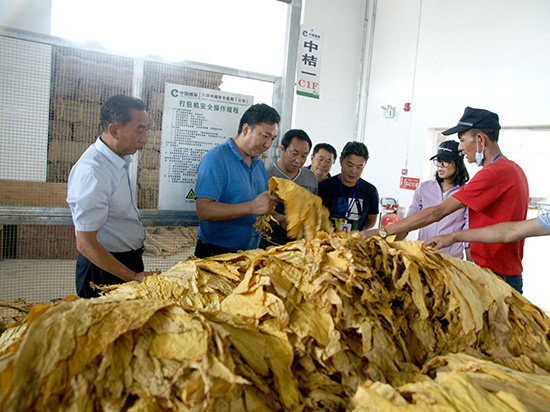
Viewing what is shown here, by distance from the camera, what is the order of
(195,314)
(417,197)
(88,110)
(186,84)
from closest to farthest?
(195,314) < (88,110) < (186,84) < (417,197)

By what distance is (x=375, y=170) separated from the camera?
769cm

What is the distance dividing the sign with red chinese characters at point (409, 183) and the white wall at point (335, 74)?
1509mm

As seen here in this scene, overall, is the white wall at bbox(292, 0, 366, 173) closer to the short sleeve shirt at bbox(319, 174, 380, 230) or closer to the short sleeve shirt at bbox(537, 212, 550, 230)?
the short sleeve shirt at bbox(319, 174, 380, 230)

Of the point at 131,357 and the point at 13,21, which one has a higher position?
the point at 13,21

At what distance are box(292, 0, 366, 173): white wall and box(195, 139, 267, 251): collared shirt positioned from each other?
5.17 m

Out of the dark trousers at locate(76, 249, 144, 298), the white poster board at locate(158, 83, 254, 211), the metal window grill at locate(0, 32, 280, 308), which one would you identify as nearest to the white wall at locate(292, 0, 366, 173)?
the white poster board at locate(158, 83, 254, 211)

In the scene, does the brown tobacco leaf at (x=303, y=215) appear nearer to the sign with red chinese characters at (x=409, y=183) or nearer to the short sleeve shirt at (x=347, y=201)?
the short sleeve shirt at (x=347, y=201)

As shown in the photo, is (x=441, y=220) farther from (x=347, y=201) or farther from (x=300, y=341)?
(x=300, y=341)

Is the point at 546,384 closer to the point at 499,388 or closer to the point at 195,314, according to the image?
the point at 499,388

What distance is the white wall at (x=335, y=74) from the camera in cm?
741

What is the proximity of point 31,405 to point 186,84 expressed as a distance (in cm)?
207

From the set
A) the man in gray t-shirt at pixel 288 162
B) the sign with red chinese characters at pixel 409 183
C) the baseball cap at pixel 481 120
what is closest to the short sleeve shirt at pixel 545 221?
the baseball cap at pixel 481 120

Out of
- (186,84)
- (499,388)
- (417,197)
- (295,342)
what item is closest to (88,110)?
(186,84)

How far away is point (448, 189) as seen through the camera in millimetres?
3316
